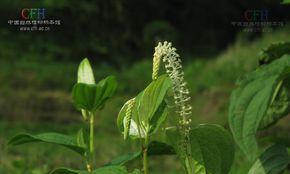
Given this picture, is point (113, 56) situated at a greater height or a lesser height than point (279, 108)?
greater

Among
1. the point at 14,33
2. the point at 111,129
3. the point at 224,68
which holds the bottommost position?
the point at 111,129

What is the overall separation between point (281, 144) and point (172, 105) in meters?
0.22

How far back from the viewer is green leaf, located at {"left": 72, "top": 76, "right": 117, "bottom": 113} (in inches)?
42.5

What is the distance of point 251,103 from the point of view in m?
0.92

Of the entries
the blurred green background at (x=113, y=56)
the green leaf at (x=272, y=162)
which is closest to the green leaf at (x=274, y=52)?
the green leaf at (x=272, y=162)

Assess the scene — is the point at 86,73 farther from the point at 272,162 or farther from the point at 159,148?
the point at 272,162

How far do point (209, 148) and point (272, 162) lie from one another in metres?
0.13

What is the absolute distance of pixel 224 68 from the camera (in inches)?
258

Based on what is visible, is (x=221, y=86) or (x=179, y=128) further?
(x=221, y=86)

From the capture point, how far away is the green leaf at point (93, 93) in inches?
42.5

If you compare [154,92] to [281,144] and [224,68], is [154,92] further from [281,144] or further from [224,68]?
[224,68]

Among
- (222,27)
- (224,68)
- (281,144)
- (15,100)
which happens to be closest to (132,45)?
(222,27)

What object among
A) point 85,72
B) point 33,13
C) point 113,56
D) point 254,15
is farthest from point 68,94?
point 85,72

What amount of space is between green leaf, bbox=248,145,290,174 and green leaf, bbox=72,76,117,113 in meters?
0.25
